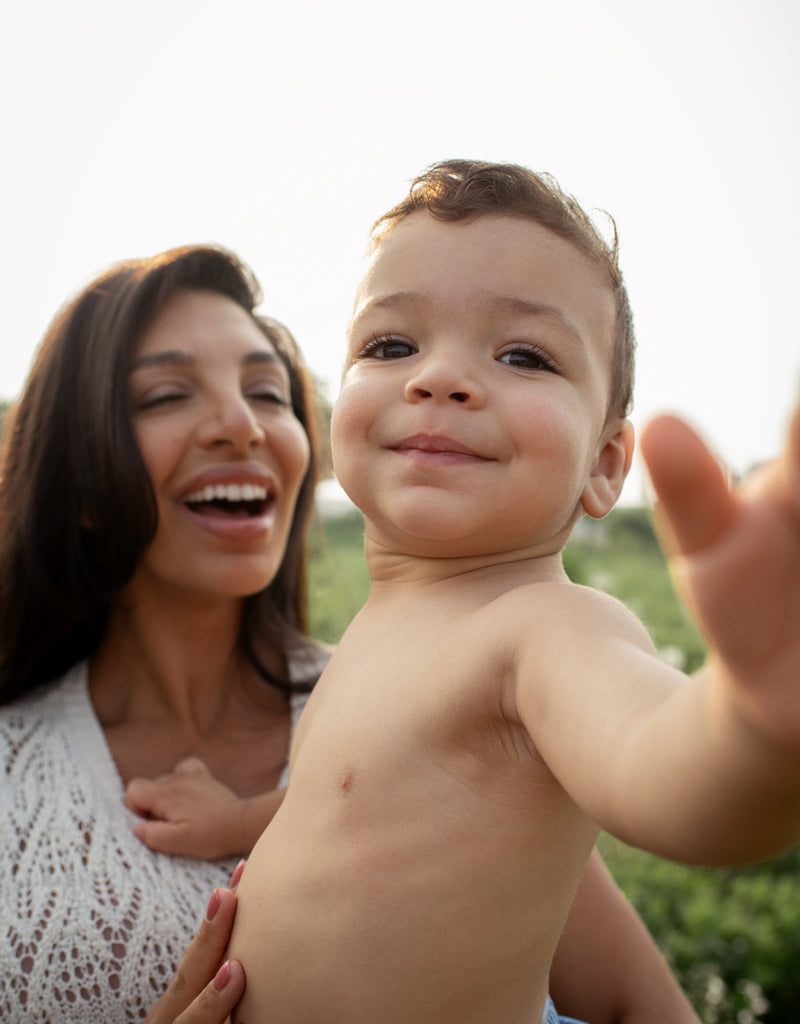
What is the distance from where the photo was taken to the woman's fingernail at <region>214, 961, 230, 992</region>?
4.68 ft

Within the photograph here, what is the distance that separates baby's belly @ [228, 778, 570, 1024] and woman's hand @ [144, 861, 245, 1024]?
0.30ft

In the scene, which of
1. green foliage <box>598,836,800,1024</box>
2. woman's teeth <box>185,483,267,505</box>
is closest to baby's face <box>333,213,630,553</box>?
woman's teeth <box>185,483,267,505</box>

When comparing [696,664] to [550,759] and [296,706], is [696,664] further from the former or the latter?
[550,759]

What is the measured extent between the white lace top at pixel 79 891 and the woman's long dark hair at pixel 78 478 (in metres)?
0.39

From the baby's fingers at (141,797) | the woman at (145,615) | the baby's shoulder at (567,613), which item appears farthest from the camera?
the baby's fingers at (141,797)

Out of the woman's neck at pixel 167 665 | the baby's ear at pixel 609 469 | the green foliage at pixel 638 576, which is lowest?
the green foliage at pixel 638 576

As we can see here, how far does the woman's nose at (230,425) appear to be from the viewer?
2.52 m

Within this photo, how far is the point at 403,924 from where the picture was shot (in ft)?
4.05

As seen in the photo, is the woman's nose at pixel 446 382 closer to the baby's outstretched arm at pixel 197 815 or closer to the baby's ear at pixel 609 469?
the baby's ear at pixel 609 469

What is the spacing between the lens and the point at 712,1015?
153 inches

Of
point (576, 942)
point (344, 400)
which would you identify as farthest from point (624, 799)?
point (576, 942)

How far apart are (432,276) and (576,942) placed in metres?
1.62

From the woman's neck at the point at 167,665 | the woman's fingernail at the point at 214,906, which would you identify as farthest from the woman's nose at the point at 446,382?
the woman's neck at the point at 167,665

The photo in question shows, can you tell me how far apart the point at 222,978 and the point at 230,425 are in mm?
1530
